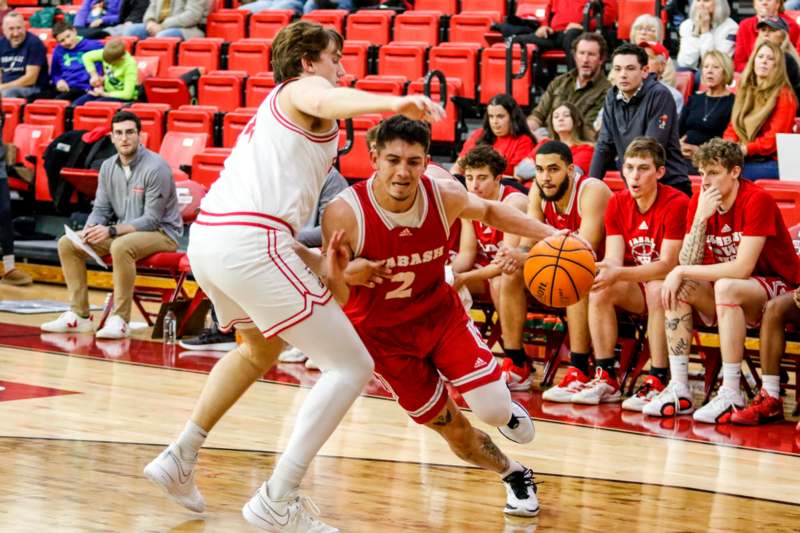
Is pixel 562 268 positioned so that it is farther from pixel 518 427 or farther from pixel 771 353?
pixel 771 353

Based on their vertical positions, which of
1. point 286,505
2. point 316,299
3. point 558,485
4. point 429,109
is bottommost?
point 558,485

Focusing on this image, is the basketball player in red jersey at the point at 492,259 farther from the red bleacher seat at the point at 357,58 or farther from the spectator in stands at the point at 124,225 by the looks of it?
the red bleacher seat at the point at 357,58

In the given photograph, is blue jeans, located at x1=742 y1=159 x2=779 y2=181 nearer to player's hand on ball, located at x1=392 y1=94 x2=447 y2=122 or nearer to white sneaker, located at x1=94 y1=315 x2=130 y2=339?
white sneaker, located at x1=94 y1=315 x2=130 y2=339

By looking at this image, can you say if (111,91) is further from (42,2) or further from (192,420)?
(192,420)

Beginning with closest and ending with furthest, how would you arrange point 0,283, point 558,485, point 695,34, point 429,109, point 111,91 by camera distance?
point 429,109
point 558,485
point 695,34
point 0,283
point 111,91

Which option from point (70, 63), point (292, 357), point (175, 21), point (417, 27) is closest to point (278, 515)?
point (292, 357)

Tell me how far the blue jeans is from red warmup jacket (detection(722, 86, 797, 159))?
0.07 m

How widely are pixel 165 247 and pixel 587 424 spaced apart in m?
3.58

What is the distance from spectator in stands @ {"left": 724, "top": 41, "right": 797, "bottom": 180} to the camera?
7426mm

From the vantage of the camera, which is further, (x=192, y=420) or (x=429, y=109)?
(x=192, y=420)

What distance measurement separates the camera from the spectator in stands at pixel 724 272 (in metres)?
5.71

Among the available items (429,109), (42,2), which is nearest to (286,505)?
(429,109)

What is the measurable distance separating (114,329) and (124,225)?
705 millimetres

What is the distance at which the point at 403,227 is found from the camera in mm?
3799
